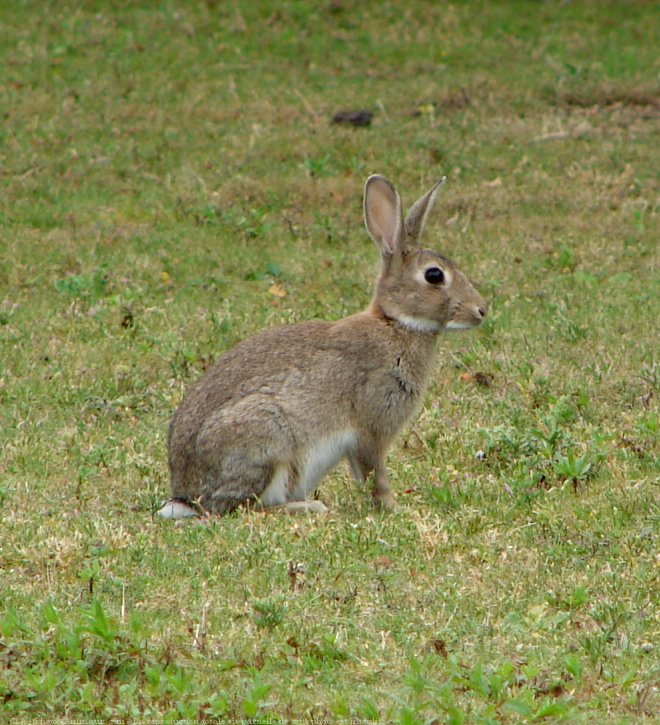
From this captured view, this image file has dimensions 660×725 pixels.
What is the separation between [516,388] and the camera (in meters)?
10.6

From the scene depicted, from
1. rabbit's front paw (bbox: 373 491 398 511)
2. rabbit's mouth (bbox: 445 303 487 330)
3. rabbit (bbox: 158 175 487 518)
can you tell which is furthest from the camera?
rabbit's mouth (bbox: 445 303 487 330)

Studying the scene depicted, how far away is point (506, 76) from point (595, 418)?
33.6ft

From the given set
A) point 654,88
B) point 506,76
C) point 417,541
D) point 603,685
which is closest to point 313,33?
point 506,76

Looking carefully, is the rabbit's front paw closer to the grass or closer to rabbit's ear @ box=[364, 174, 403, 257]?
the grass

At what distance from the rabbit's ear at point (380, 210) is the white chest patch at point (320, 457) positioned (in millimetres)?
1411

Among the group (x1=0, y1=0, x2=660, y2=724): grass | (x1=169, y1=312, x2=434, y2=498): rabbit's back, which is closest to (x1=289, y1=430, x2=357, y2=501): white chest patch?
(x1=169, y1=312, x2=434, y2=498): rabbit's back

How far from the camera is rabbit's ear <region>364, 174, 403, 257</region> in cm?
932

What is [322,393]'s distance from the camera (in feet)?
28.2

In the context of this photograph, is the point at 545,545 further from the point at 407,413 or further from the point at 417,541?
the point at 407,413

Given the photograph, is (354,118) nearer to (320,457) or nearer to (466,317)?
A: (466,317)

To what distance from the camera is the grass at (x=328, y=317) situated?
6168 millimetres

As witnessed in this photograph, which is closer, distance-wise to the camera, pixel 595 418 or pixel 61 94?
pixel 595 418

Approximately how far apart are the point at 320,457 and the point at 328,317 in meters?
3.81

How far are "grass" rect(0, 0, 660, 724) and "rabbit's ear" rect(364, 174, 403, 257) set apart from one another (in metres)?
1.47
